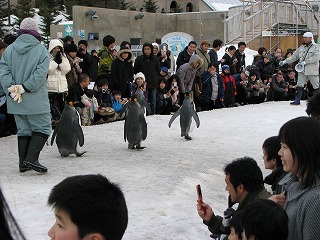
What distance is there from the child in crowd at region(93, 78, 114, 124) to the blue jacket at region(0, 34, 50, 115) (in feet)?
12.4

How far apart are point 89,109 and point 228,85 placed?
3811 millimetres

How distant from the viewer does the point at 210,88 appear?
36.6ft

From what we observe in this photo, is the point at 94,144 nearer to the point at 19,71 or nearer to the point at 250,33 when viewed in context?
the point at 19,71

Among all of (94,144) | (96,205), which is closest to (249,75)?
(94,144)

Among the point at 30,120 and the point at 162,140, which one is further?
the point at 162,140

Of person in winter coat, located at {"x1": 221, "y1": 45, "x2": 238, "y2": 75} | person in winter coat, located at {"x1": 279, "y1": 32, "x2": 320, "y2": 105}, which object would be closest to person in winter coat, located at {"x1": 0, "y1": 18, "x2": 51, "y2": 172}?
person in winter coat, located at {"x1": 279, "y1": 32, "x2": 320, "y2": 105}

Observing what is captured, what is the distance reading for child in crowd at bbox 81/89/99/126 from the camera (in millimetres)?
8552

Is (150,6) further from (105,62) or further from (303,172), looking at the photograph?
(303,172)

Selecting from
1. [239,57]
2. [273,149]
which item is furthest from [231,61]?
[273,149]

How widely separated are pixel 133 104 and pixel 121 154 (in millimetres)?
678

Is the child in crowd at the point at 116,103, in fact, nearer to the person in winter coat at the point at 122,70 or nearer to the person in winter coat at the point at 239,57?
the person in winter coat at the point at 122,70

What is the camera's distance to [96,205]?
1.58 m

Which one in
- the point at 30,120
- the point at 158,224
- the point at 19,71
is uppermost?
the point at 19,71

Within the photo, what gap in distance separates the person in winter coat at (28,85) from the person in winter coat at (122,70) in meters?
3.93
